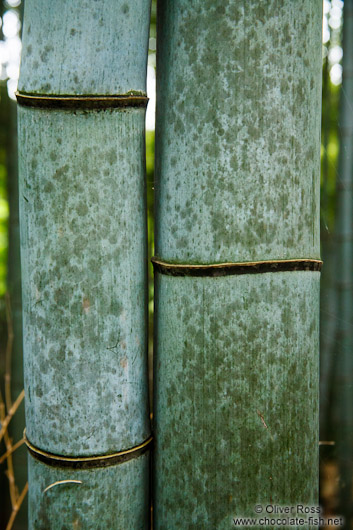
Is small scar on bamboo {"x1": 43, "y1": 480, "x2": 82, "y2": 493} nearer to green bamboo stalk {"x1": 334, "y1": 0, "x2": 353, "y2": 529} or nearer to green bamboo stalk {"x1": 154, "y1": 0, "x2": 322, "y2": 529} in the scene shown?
green bamboo stalk {"x1": 154, "y1": 0, "x2": 322, "y2": 529}

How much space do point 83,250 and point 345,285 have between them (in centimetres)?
132

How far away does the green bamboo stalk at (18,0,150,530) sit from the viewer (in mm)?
585

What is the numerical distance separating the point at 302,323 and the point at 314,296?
0.05m

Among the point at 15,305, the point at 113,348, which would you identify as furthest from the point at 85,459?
the point at 15,305

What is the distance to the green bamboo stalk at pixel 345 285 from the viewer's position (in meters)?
1.59

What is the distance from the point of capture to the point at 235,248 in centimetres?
62

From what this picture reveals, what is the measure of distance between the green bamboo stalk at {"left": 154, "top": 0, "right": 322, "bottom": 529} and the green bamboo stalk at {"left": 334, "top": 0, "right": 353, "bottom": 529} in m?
1.03

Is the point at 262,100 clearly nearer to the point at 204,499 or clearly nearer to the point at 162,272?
the point at 162,272

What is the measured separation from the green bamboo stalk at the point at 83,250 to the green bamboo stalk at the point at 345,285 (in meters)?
1.19

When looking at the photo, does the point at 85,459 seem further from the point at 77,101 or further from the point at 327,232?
the point at 327,232

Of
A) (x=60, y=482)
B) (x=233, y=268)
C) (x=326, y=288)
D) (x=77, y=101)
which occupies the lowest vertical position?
(x=60, y=482)

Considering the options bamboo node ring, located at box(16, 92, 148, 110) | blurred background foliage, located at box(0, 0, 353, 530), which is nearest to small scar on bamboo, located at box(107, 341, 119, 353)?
bamboo node ring, located at box(16, 92, 148, 110)

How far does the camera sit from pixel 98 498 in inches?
25.1

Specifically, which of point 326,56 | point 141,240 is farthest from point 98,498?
point 326,56
